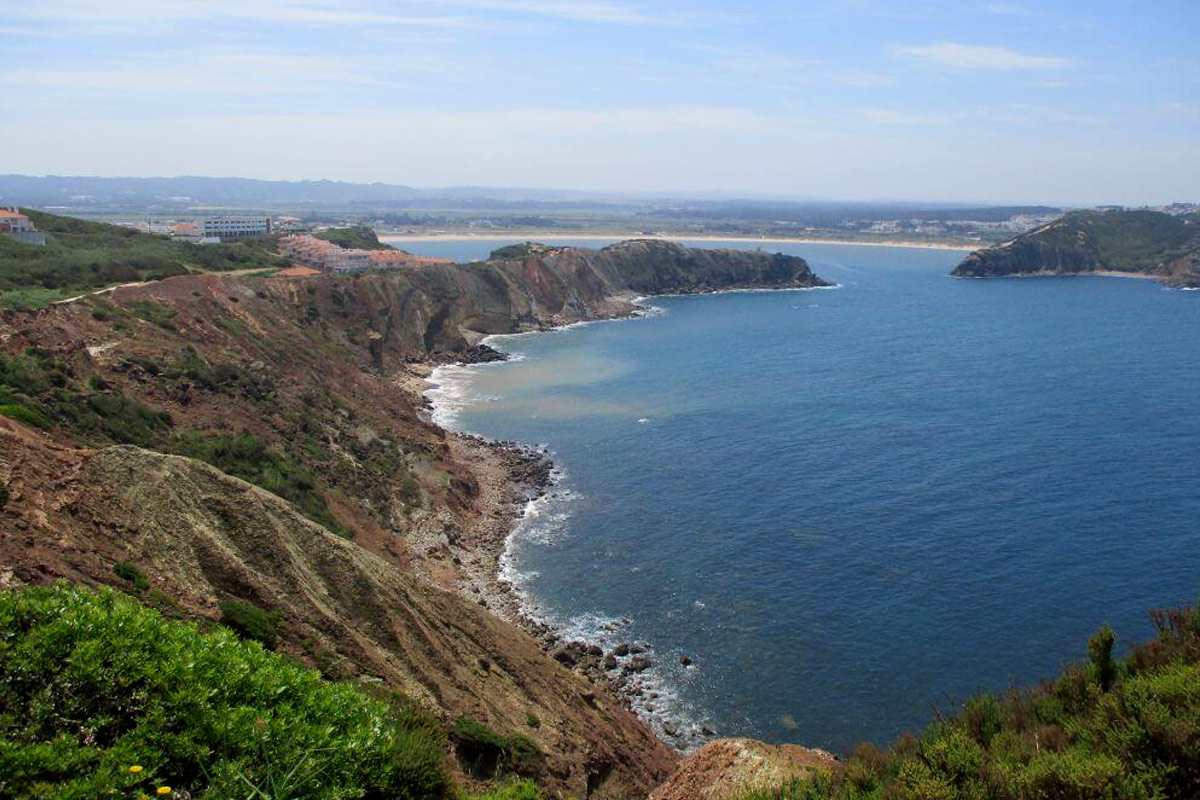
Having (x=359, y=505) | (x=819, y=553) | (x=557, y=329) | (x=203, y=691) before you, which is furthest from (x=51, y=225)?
(x=203, y=691)

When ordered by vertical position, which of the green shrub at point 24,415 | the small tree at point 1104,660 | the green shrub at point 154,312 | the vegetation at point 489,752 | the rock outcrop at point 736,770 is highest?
the green shrub at point 154,312

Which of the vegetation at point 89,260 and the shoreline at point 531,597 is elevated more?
the vegetation at point 89,260

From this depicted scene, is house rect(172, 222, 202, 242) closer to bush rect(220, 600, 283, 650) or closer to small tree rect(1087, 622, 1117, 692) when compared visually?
bush rect(220, 600, 283, 650)

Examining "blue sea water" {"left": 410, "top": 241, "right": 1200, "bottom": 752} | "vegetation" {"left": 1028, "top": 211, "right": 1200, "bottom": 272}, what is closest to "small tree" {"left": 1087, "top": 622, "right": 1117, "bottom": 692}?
"blue sea water" {"left": 410, "top": 241, "right": 1200, "bottom": 752}

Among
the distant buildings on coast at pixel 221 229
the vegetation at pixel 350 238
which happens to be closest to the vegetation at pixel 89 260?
the distant buildings on coast at pixel 221 229

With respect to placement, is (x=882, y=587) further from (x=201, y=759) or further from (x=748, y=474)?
(x=201, y=759)

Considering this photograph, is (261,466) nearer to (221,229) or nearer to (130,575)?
Result: (130,575)

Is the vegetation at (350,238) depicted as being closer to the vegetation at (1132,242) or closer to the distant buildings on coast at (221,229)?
the distant buildings on coast at (221,229)
